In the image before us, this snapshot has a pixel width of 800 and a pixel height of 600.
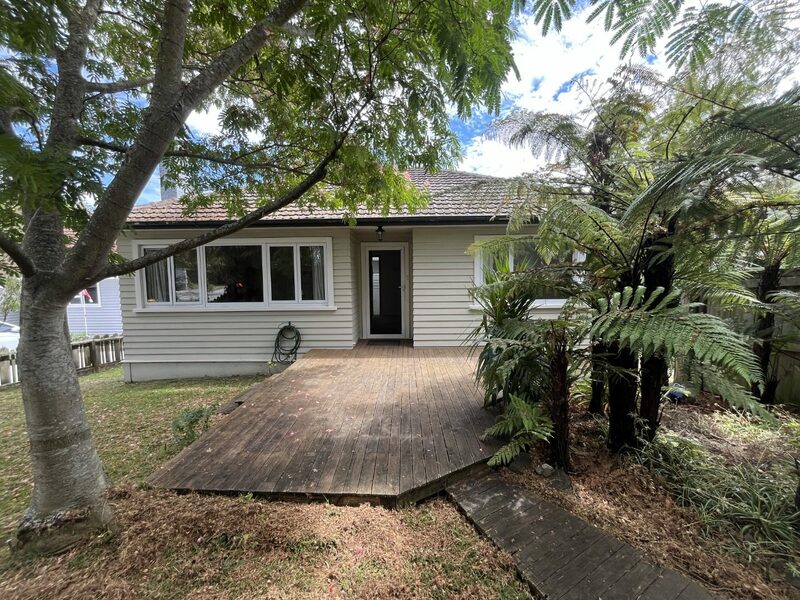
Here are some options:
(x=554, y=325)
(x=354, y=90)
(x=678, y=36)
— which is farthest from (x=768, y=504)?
(x=354, y=90)

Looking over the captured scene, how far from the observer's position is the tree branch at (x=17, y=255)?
144cm

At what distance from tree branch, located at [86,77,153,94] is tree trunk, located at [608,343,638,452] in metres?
4.33

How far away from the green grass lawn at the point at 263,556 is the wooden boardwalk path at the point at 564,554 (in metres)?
0.09

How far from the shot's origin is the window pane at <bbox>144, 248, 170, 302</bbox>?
6438 millimetres

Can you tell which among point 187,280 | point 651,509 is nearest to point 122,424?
point 187,280

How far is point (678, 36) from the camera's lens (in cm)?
175

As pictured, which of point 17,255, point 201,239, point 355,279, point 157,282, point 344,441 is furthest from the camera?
point 355,279

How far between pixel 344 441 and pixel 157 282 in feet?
19.2

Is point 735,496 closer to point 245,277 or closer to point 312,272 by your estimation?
point 312,272

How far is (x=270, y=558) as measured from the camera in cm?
172

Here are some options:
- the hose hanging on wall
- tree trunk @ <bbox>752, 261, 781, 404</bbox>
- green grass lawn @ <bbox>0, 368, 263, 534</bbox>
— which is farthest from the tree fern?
the hose hanging on wall

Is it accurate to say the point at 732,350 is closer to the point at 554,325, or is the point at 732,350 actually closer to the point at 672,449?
the point at 554,325

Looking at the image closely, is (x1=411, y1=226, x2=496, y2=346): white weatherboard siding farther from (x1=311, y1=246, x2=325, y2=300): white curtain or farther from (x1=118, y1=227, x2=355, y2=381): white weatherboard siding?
(x1=311, y1=246, x2=325, y2=300): white curtain

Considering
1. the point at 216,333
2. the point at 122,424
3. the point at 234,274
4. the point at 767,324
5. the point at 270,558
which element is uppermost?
the point at 234,274
